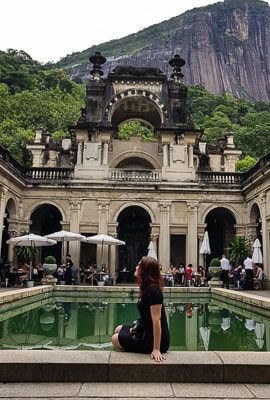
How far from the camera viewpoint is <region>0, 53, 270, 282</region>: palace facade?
82.4ft

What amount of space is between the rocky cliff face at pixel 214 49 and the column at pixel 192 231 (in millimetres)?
97029

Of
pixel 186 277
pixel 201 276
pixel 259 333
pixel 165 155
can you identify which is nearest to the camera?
pixel 259 333

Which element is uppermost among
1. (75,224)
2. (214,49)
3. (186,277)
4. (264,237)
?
(214,49)

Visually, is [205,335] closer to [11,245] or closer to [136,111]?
[11,245]

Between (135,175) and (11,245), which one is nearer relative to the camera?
(11,245)

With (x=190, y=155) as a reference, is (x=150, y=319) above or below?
below

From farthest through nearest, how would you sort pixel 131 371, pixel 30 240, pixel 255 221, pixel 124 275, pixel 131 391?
1. pixel 124 275
2. pixel 255 221
3. pixel 30 240
4. pixel 131 371
5. pixel 131 391

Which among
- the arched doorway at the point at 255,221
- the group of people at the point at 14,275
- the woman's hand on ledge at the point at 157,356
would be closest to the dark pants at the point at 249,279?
the arched doorway at the point at 255,221

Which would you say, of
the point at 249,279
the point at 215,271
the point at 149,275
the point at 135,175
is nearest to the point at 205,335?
the point at 149,275

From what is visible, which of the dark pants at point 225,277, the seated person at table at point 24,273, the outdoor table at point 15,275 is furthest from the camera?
the dark pants at point 225,277

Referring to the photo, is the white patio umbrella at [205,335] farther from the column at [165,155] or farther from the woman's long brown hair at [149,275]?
the column at [165,155]

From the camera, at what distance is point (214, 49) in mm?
127500

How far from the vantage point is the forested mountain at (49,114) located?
2104 inches

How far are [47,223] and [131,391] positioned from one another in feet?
81.0
